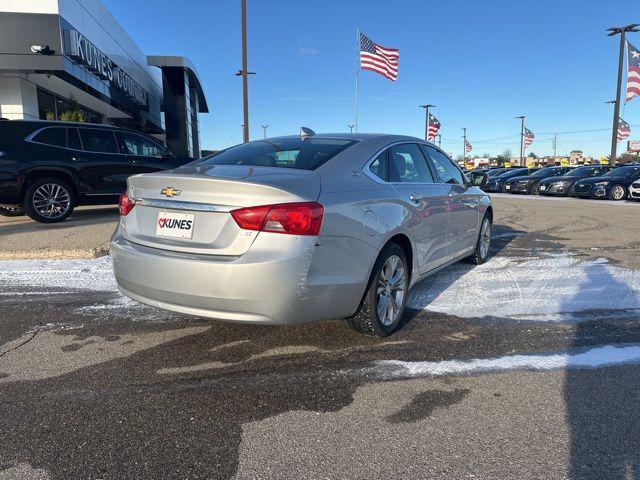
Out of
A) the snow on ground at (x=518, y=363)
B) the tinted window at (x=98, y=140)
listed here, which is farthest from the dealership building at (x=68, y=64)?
the snow on ground at (x=518, y=363)

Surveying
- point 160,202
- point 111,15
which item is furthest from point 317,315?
point 111,15

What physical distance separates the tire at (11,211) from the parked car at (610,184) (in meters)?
20.0

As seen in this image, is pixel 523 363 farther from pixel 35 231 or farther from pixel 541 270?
pixel 35 231

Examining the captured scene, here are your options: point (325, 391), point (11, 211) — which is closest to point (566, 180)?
point (11, 211)

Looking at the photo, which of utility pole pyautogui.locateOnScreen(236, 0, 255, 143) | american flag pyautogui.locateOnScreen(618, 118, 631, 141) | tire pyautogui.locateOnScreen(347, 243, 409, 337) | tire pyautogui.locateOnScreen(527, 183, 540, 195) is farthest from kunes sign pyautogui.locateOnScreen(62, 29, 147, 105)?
american flag pyautogui.locateOnScreen(618, 118, 631, 141)

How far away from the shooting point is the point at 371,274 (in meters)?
3.61

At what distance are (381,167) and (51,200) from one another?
6981 millimetres

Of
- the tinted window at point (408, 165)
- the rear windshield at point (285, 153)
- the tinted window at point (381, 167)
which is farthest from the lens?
the tinted window at point (408, 165)

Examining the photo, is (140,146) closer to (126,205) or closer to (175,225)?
(126,205)

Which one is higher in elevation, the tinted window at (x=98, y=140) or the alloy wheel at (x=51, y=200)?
the tinted window at (x=98, y=140)

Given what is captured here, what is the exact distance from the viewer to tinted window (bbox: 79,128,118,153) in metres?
9.26

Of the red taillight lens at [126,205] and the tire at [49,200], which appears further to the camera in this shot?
the tire at [49,200]

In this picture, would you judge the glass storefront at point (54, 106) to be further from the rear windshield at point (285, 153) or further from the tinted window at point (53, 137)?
the rear windshield at point (285, 153)

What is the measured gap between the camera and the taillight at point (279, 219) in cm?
301
